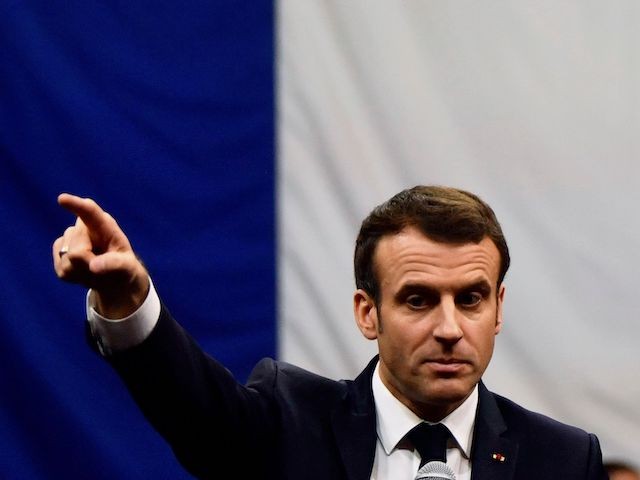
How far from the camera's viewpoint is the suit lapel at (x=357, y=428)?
179cm

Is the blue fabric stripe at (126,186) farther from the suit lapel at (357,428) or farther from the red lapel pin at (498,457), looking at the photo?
the red lapel pin at (498,457)

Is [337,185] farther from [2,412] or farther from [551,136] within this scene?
[2,412]

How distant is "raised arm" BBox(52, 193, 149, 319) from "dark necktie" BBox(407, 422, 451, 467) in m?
0.52

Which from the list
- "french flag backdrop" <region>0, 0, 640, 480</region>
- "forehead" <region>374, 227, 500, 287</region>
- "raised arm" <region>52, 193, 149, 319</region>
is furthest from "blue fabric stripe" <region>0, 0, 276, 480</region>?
"raised arm" <region>52, 193, 149, 319</region>

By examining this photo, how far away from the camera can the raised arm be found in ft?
4.68

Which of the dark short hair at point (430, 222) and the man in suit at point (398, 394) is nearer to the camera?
the man in suit at point (398, 394)

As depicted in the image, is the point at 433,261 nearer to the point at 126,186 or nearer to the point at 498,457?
the point at 498,457

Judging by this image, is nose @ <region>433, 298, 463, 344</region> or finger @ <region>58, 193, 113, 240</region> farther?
nose @ <region>433, 298, 463, 344</region>

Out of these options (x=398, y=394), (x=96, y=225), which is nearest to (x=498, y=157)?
(x=398, y=394)

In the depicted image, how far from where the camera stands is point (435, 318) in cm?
179

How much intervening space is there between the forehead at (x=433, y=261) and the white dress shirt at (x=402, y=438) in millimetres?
198

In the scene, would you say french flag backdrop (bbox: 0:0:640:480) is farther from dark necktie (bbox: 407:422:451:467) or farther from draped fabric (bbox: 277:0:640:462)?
dark necktie (bbox: 407:422:451:467)

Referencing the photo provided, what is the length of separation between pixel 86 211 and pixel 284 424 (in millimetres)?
557

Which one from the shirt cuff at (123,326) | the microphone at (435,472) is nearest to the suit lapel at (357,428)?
the microphone at (435,472)
